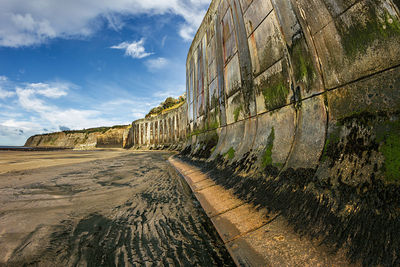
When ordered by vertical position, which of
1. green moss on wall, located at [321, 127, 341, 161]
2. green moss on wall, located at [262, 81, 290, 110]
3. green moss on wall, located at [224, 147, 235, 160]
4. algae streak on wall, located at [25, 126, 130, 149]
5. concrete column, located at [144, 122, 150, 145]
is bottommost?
green moss on wall, located at [224, 147, 235, 160]

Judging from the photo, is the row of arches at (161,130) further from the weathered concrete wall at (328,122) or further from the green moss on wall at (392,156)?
the green moss on wall at (392,156)

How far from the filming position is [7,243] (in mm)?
1099

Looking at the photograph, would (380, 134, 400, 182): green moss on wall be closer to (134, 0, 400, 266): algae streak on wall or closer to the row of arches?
(134, 0, 400, 266): algae streak on wall

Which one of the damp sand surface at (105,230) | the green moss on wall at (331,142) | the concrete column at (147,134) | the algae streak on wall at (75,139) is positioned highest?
the algae streak on wall at (75,139)

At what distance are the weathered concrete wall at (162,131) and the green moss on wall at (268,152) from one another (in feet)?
32.7

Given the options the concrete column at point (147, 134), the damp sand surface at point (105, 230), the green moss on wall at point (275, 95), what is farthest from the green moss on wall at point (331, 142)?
the concrete column at point (147, 134)

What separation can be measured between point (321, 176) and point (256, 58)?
2086 millimetres

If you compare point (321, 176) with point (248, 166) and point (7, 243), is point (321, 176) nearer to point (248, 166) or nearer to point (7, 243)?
point (248, 166)

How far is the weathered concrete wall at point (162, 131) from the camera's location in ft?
43.7

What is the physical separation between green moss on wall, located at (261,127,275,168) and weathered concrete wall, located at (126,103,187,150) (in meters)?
9.96

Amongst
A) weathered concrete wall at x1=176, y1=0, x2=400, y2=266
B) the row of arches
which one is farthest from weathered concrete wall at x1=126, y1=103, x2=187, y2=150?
weathered concrete wall at x1=176, y1=0, x2=400, y2=266

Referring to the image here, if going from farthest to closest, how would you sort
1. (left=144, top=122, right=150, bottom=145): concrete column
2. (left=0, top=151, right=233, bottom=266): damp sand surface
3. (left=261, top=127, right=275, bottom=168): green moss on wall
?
(left=144, top=122, right=150, bottom=145): concrete column
(left=261, top=127, right=275, bottom=168): green moss on wall
(left=0, top=151, right=233, bottom=266): damp sand surface

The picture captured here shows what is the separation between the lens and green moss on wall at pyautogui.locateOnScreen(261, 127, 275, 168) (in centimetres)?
192

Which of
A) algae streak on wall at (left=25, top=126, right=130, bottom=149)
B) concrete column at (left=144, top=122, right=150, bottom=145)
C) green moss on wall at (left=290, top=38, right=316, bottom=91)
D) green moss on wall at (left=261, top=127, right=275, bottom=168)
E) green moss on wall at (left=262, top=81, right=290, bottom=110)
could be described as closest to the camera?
green moss on wall at (left=290, top=38, right=316, bottom=91)
